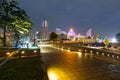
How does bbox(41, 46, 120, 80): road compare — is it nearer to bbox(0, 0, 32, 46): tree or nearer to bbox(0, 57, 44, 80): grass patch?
bbox(0, 57, 44, 80): grass patch

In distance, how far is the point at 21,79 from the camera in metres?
8.91

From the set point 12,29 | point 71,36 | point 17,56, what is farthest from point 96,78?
point 71,36

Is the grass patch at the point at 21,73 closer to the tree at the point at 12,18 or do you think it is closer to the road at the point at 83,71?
the road at the point at 83,71

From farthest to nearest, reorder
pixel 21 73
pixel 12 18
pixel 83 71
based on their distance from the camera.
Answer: pixel 12 18, pixel 83 71, pixel 21 73

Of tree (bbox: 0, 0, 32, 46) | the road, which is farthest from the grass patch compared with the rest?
tree (bbox: 0, 0, 32, 46)

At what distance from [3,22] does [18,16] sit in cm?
346

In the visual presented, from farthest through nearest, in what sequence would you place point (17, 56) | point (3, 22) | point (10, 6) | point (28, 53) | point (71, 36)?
point (71, 36) < point (10, 6) < point (3, 22) < point (28, 53) < point (17, 56)

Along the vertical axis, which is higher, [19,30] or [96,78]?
[19,30]

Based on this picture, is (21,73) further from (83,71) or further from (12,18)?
(12,18)

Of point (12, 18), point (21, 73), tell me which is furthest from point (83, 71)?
point (12, 18)

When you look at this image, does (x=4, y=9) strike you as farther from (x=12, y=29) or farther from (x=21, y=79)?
(x=21, y=79)

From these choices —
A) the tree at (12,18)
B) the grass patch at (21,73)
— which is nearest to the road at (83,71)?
the grass patch at (21,73)

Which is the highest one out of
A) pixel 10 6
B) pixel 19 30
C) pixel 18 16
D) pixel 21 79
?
pixel 10 6

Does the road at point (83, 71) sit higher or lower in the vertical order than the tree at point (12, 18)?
lower
